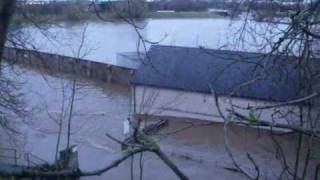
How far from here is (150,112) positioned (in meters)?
22.8

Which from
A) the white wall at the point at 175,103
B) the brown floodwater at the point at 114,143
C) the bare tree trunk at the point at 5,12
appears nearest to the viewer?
the bare tree trunk at the point at 5,12

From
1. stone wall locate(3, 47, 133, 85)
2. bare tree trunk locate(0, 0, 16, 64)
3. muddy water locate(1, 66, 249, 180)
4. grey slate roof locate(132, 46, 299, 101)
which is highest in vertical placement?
bare tree trunk locate(0, 0, 16, 64)

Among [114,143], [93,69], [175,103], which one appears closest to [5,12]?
[114,143]

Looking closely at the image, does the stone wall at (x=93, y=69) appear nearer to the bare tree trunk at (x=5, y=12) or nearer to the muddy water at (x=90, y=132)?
the muddy water at (x=90, y=132)

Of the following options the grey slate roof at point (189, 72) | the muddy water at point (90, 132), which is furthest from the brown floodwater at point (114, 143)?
the grey slate roof at point (189, 72)

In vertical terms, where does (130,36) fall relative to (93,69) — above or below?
above

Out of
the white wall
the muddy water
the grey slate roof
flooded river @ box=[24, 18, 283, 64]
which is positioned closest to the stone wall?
flooded river @ box=[24, 18, 283, 64]

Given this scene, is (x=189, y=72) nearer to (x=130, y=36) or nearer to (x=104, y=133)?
(x=104, y=133)

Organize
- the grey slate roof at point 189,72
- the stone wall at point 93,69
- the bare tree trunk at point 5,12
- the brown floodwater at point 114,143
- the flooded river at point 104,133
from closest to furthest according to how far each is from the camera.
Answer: the bare tree trunk at point 5,12, the flooded river at point 104,133, the brown floodwater at point 114,143, the grey slate roof at point 189,72, the stone wall at point 93,69

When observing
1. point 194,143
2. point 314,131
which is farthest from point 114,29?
point 314,131

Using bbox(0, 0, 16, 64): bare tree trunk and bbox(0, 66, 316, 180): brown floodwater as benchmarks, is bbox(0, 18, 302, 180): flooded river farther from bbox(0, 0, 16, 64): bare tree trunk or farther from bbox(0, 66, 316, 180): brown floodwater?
bbox(0, 0, 16, 64): bare tree trunk

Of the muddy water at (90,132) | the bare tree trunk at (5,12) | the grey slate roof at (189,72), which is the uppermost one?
the bare tree trunk at (5,12)

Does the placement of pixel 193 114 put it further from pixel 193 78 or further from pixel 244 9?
pixel 244 9

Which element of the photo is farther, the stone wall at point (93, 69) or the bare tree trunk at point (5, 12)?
the stone wall at point (93, 69)
